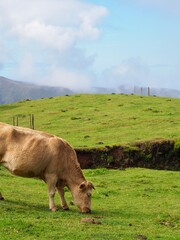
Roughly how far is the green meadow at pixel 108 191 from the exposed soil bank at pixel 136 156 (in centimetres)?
93

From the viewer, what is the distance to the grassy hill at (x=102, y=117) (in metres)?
36.0

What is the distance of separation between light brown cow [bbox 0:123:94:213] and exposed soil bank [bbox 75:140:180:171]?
13.9 m

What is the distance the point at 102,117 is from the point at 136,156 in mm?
13692

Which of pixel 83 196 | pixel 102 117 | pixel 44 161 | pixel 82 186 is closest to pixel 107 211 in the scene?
pixel 83 196

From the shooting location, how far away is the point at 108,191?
2123cm

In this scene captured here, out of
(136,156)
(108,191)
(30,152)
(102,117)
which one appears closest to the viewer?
(30,152)

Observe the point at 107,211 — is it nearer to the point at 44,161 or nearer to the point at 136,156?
the point at 44,161

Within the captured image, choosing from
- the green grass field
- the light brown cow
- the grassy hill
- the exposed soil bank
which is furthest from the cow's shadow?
the grassy hill

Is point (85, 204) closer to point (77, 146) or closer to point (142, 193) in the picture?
point (142, 193)

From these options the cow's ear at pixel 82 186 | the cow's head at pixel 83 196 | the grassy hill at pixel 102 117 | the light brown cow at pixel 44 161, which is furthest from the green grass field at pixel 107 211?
the grassy hill at pixel 102 117

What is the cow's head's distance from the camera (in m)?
16.4

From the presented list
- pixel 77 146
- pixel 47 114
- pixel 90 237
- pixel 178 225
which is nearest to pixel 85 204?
pixel 178 225

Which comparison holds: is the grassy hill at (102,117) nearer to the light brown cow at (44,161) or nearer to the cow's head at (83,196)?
the light brown cow at (44,161)

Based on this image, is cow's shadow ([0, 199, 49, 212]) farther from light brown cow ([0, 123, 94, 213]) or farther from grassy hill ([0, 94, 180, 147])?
grassy hill ([0, 94, 180, 147])
